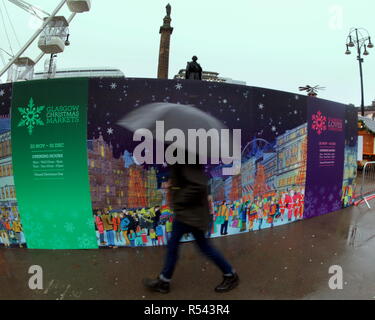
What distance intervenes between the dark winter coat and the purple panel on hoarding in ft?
10.8

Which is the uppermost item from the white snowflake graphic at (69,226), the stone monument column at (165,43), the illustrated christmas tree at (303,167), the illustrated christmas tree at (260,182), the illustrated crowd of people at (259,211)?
the stone monument column at (165,43)

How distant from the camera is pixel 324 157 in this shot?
17.3 ft

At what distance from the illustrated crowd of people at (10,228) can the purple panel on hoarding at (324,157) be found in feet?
16.8

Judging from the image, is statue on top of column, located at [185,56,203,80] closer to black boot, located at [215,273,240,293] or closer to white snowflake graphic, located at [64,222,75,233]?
white snowflake graphic, located at [64,222,75,233]

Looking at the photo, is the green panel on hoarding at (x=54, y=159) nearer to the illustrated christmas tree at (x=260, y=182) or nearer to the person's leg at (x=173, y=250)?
the person's leg at (x=173, y=250)

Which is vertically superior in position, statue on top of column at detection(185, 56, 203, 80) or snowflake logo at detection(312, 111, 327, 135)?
statue on top of column at detection(185, 56, 203, 80)

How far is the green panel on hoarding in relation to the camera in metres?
3.66

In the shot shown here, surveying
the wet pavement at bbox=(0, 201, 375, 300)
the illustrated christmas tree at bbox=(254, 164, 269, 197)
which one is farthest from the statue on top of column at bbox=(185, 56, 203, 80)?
the wet pavement at bbox=(0, 201, 375, 300)

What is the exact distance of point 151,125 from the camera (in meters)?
2.59

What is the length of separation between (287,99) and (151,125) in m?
3.07

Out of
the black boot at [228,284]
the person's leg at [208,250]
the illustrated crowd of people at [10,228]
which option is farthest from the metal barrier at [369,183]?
the illustrated crowd of people at [10,228]

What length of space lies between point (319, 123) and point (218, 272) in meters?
3.68

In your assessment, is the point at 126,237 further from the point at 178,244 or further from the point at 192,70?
the point at 192,70

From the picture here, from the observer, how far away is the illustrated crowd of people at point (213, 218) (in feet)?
12.4
